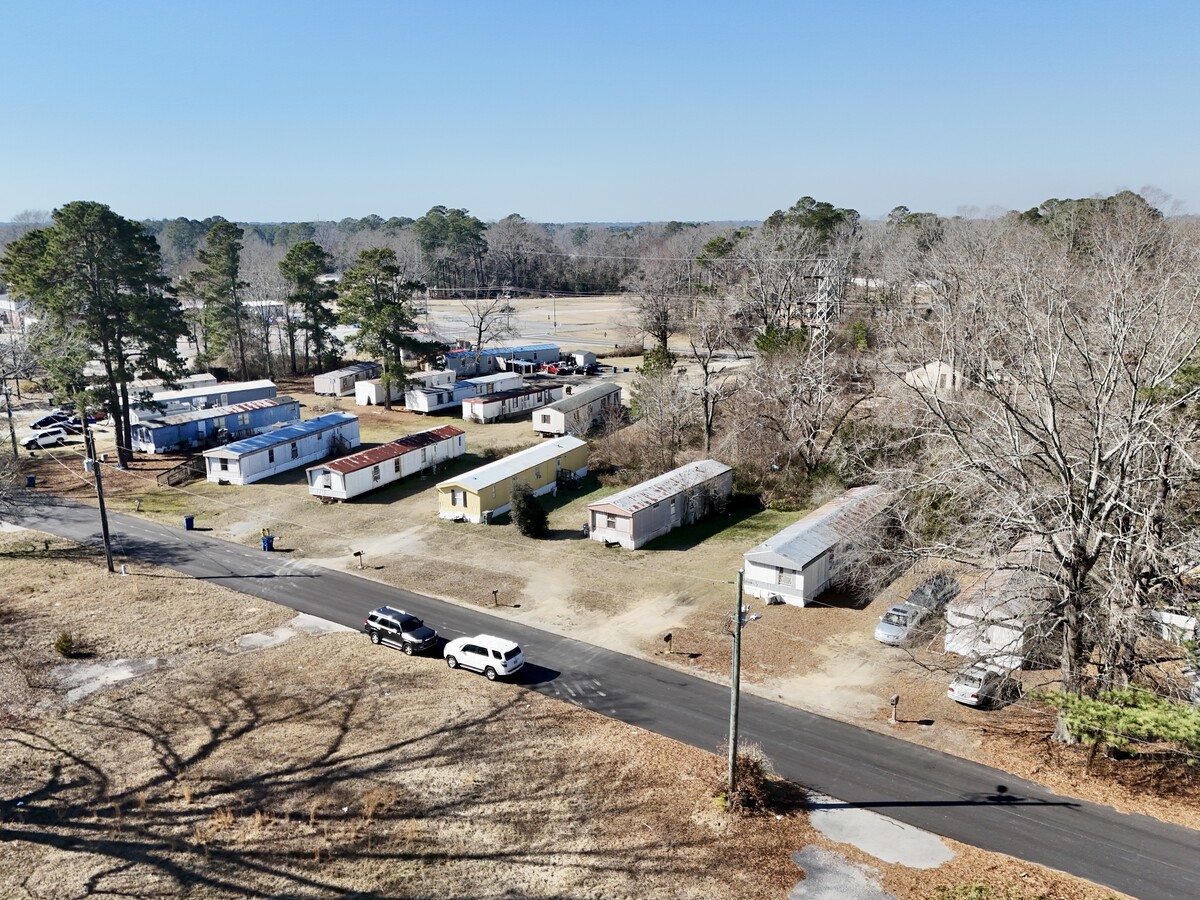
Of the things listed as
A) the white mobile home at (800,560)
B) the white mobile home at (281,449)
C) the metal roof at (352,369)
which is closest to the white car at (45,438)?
the white mobile home at (281,449)

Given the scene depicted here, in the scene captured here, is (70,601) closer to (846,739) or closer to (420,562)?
(420,562)

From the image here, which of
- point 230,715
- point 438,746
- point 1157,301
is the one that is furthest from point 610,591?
point 1157,301

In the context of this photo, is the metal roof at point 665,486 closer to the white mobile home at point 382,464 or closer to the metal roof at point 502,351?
the white mobile home at point 382,464

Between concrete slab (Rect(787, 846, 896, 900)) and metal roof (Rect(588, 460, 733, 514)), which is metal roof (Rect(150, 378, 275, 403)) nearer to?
metal roof (Rect(588, 460, 733, 514))

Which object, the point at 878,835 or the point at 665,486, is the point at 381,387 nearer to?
the point at 665,486

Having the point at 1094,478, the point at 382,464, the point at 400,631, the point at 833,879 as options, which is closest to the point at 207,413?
the point at 382,464
